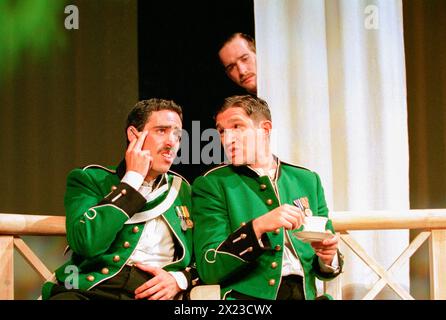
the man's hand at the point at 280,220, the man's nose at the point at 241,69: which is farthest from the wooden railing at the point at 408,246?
the man's nose at the point at 241,69

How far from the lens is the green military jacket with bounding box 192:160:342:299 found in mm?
2611

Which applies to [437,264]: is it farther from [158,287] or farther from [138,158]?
[138,158]

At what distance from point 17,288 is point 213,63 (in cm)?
127

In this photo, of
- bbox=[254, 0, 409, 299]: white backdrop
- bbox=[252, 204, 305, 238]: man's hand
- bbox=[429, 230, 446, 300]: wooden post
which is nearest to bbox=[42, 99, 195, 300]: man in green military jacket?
bbox=[252, 204, 305, 238]: man's hand

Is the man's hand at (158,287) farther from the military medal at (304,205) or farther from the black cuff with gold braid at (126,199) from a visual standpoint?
the military medal at (304,205)

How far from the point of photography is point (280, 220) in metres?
2.55

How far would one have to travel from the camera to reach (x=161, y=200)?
275 cm

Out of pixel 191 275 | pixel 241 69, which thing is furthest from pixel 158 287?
pixel 241 69

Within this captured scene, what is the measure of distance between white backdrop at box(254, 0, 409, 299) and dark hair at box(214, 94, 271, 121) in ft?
0.56

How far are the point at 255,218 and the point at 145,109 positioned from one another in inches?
24.3

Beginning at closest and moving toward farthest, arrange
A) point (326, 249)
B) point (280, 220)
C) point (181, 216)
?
1. point (280, 220)
2. point (326, 249)
3. point (181, 216)

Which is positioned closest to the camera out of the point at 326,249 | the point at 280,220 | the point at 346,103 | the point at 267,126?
the point at 280,220
